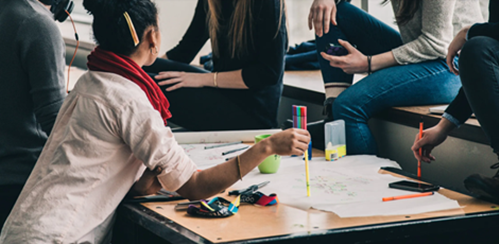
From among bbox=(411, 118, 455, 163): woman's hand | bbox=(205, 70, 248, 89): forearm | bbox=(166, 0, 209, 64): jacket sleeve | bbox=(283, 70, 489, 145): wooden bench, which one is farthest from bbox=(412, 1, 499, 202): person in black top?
bbox=(166, 0, 209, 64): jacket sleeve

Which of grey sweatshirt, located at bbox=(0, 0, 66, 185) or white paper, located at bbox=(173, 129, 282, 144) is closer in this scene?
grey sweatshirt, located at bbox=(0, 0, 66, 185)

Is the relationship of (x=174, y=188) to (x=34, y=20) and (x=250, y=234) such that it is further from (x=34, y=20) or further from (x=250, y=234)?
(x=34, y=20)

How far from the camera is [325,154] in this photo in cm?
159

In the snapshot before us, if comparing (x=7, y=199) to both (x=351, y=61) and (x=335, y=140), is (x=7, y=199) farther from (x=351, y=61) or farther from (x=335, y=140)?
(x=351, y=61)

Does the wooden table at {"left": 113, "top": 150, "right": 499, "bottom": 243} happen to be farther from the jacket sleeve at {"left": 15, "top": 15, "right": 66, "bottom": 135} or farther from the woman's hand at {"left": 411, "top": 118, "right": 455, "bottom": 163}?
the jacket sleeve at {"left": 15, "top": 15, "right": 66, "bottom": 135}

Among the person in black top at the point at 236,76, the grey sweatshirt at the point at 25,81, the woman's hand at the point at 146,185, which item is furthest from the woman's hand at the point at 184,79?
the woman's hand at the point at 146,185

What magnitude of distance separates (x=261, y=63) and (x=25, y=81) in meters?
0.87

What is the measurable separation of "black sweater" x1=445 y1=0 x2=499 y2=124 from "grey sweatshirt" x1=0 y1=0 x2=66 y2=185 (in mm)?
1044

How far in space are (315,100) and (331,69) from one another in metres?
0.43

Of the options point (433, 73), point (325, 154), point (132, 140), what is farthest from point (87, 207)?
point (433, 73)

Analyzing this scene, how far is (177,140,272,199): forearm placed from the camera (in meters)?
1.16

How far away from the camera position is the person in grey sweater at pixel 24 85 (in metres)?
1.41

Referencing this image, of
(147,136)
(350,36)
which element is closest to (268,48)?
(350,36)

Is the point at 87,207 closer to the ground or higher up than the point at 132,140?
closer to the ground
